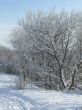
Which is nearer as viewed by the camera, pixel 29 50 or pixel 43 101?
pixel 43 101

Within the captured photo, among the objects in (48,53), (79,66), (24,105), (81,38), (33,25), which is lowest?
(24,105)

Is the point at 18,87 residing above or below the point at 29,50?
below

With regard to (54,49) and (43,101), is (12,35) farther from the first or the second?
(43,101)

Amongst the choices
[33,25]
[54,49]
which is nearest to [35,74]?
[54,49]

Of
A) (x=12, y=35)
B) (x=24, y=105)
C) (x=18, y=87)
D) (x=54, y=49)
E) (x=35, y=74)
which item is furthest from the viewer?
(x=12, y=35)

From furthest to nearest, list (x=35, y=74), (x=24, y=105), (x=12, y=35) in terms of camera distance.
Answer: (x=12, y=35), (x=35, y=74), (x=24, y=105)

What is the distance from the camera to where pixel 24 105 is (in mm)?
8453

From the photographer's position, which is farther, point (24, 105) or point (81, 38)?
point (81, 38)

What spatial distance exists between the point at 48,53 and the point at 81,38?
3.03 m

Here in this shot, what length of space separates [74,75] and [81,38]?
10.7 ft

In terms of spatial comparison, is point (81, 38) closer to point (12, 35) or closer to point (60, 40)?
point (60, 40)

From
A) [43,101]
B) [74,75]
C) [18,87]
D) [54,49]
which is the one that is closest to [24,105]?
[43,101]

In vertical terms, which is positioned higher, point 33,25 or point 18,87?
point 33,25

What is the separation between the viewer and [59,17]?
1803 cm
